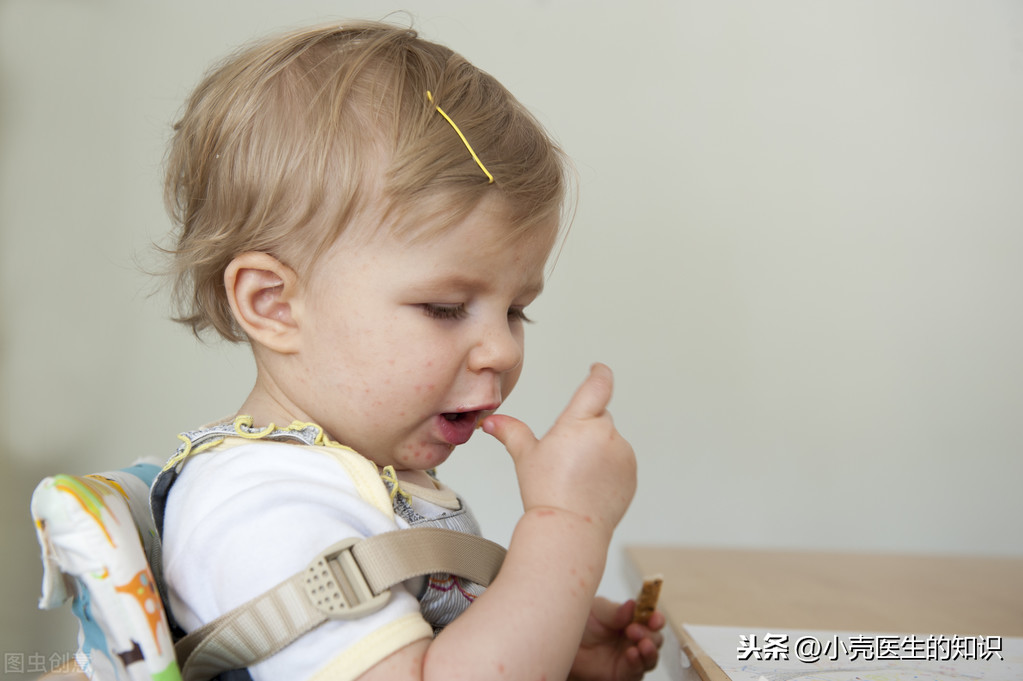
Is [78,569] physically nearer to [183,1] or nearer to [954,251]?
[183,1]

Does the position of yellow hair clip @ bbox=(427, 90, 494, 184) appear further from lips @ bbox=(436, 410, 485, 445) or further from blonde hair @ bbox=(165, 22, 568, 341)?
A: lips @ bbox=(436, 410, 485, 445)

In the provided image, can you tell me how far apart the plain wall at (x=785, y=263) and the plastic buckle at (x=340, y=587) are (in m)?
1.27

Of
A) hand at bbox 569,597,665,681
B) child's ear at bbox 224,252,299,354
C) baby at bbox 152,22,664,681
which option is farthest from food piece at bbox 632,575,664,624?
child's ear at bbox 224,252,299,354

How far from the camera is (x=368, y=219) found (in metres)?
0.65

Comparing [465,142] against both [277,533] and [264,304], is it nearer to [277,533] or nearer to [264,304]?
[264,304]

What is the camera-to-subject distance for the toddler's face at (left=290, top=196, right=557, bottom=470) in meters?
0.64

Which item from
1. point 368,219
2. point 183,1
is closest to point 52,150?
point 183,1

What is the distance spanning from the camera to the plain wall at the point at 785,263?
1.78 metres

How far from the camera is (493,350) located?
67 centimetres

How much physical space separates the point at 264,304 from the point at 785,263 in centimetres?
138

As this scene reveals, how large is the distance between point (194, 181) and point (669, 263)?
4.04 feet

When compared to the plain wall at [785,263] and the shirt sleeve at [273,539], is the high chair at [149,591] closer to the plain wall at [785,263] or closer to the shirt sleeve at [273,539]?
the shirt sleeve at [273,539]

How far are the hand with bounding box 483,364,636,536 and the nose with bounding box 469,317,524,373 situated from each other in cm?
5

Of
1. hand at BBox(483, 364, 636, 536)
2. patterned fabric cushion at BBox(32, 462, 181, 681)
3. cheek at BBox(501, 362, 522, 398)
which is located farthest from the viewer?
cheek at BBox(501, 362, 522, 398)
